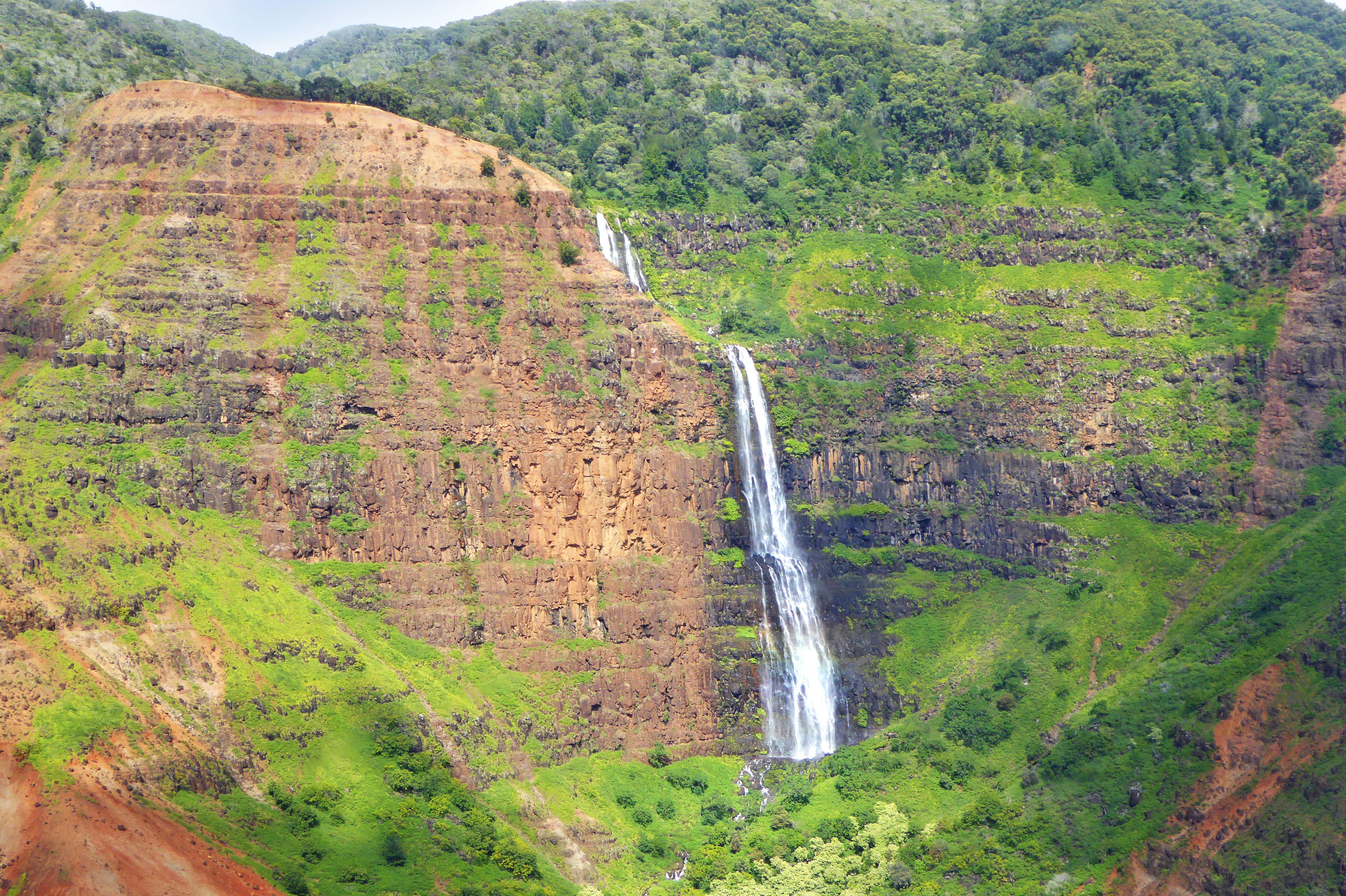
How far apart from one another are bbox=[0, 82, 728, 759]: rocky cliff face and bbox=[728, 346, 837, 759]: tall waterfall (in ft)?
11.2

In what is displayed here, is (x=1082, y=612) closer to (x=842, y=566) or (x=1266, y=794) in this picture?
(x=842, y=566)

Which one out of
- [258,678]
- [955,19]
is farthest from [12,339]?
[955,19]

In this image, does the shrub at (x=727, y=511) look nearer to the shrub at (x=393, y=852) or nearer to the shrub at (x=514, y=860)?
the shrub at (x=514, y=860)

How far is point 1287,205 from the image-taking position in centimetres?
12131

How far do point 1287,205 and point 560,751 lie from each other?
6885 cm

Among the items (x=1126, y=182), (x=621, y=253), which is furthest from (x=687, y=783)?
(x=1126, y=182)

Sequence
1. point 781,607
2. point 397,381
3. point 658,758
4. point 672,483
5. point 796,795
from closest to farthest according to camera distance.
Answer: point 796,795 → point 658,758 → point 397,381 → point 672,483 → point 781,607

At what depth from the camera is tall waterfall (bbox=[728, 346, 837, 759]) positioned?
101 m

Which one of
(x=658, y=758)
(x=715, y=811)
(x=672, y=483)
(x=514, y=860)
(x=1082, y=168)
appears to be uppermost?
(x=1082, y=168)

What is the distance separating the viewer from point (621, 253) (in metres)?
116

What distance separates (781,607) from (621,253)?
28695mm

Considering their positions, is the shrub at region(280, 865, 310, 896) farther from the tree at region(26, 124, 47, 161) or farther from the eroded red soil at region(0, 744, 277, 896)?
the tree at region(26, 124, 47, 161)

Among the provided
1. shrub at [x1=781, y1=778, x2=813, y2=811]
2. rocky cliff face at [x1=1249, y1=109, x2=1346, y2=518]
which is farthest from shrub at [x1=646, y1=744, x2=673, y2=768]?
rocky cliff face at [x1=1249, y1=109, x2=1346, y2=518]

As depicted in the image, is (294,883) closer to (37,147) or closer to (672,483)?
(672,483)
